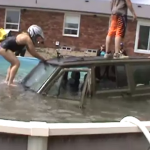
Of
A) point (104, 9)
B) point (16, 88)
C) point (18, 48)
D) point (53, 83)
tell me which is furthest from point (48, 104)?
point (104, 9)

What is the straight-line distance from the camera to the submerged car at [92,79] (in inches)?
251

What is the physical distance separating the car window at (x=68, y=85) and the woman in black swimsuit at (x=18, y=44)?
3.55 ft

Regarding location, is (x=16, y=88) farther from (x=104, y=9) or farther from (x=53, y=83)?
(x=104, y=9)

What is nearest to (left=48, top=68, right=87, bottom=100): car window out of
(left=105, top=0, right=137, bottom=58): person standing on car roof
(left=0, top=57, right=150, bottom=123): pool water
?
(left=0, top=57, right=150, bottom=123): pool water

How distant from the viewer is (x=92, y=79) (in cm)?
641

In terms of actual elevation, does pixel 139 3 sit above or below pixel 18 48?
above

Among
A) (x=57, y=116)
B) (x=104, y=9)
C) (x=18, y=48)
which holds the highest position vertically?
(x=104, y=9)

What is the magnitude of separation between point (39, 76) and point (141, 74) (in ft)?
5.44

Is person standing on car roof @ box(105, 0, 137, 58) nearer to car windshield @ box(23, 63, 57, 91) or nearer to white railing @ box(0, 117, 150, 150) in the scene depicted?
car windshield @ box(23, 63, 57, 91)

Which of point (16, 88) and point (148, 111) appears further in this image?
point (16, 88)

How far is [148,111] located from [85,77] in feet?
3.66

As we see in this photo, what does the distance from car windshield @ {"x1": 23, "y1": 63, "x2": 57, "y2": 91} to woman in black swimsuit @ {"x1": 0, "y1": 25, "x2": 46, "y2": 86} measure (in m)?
0.28

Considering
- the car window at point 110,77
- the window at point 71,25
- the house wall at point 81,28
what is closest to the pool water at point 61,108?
the car window at point 110,77

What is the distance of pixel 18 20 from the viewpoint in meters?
27.9
